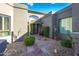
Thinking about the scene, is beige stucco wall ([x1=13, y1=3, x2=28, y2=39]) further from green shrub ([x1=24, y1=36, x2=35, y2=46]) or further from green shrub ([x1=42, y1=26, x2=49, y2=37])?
green shrub ([x1=42, y1=26, x2=49, y2=37])

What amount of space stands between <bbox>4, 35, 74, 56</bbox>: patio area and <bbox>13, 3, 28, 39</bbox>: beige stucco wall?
3.40 ft

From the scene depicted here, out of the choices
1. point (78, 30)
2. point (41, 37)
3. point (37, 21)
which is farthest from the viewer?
point (37, 21)

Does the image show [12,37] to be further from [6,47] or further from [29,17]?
[29,17]

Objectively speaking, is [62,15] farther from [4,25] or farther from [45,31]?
[4,25]

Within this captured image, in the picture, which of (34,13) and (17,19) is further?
(17,19)

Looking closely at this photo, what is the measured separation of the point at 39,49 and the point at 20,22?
2532 millimetres

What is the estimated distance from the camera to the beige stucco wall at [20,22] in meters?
10.9

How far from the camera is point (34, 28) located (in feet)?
36.2

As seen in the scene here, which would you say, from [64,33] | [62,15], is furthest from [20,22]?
[62,15]

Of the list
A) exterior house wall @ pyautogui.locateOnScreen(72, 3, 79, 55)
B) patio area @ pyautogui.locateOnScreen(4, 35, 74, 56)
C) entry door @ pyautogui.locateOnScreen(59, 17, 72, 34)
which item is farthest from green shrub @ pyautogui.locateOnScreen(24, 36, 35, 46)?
exterior house wall @ pyautogui.locateOnScreen(72, 3, 79, 55)

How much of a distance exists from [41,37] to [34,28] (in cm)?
81

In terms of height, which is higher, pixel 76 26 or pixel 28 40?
pixel 76 26

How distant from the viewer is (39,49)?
10516 millimetres

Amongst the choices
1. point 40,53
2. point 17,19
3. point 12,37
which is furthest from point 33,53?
point 17,19
